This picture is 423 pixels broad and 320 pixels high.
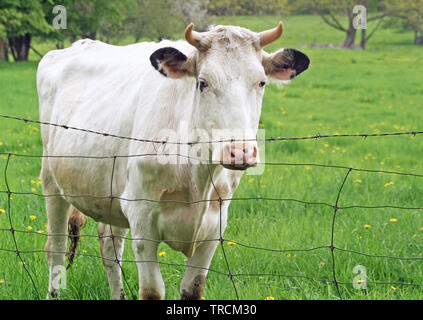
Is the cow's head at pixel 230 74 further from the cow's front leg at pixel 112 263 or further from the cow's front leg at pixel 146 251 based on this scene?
the cow's front leg at pixel 112 263

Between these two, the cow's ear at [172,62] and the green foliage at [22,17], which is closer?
the cow's ear at [172,62]

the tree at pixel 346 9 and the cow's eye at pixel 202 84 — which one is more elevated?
the tree at pixel 346 9

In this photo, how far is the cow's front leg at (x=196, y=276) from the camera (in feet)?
12.2

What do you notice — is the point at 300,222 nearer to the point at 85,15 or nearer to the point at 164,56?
the point at 164,56

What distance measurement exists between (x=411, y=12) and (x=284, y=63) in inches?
1777

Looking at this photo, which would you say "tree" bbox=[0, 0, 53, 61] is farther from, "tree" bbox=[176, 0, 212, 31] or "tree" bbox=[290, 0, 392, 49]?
"tree" bbox=[290, 0, 392, 49]

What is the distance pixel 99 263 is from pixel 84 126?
3.81ft

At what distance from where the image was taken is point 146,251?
11.5 ft

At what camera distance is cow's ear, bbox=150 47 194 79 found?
316 centimetres

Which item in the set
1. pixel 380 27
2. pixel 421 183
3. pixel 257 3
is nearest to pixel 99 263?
pixel 421 183

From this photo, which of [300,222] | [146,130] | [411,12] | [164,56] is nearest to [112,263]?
[146,130]

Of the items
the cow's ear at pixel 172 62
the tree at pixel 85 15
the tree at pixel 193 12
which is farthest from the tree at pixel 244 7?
the cow's ear at pixel 172 62

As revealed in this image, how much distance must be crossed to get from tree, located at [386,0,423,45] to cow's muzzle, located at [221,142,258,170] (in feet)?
145
